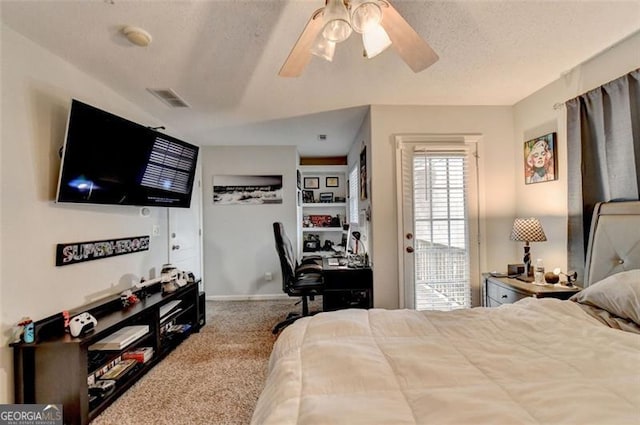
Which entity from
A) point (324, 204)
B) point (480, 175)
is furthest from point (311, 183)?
point (480, 175)

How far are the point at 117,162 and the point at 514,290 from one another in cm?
334

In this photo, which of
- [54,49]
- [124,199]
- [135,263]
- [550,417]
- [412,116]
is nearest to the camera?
[550,417]


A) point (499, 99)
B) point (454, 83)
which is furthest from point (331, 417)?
point (499, 99)

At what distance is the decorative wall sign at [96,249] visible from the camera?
6.48 feet

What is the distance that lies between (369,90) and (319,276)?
210 centimetres

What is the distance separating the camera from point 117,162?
2279 millimetres

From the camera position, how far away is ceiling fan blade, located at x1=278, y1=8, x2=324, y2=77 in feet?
4.24

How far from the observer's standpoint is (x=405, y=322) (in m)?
1.49

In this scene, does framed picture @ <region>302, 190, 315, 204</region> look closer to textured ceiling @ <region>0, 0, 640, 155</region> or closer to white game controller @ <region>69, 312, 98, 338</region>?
textured ceiling @ <region>0, 0, 640, 155</region>

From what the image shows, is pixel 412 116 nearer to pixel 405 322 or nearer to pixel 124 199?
pixel 405 322

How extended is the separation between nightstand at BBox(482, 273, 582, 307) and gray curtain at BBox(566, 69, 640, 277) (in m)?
0.26

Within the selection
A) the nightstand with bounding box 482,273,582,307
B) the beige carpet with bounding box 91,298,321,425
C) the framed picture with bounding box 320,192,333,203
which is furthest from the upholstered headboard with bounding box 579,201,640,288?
the framed picture with bounding box 320,192,333,203

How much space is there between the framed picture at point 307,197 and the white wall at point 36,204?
349 centimetres

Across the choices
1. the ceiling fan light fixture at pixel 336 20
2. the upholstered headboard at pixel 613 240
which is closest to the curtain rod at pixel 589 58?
the upholstered headboard at pixel 613 240
